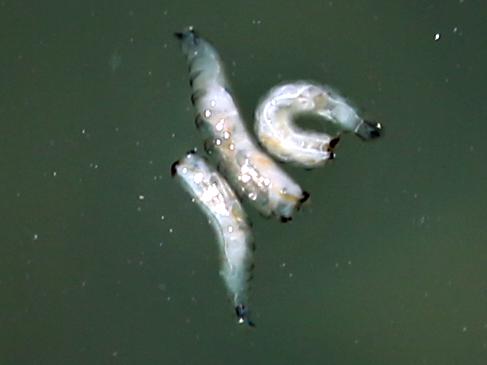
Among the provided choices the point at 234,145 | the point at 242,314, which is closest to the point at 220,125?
the point at 234,145

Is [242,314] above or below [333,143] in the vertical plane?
below

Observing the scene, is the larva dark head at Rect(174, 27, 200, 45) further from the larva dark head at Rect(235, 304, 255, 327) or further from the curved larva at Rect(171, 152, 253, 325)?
the larva dark head at Rect(235, 304, 255, 327)

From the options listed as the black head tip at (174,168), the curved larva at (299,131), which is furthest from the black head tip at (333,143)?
the black head tip at (174,168)

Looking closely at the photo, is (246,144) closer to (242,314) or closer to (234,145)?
(234,145)

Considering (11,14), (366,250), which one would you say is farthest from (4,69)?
(366,250)

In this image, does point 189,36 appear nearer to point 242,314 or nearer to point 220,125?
point 220,125

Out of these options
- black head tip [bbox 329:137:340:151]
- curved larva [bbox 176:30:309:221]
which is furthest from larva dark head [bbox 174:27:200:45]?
black head tip [bbox 329:137:340:151]

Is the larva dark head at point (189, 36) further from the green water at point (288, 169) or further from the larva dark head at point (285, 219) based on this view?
the larva dark head at point (285, 219)

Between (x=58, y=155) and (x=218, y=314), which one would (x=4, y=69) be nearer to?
(x=58, y=155)
